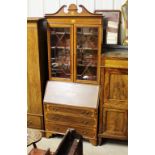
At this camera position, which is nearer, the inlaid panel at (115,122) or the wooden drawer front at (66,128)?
the inlaid panel at (115,122)

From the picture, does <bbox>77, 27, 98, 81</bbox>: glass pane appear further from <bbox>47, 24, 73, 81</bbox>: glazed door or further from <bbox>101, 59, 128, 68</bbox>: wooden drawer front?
<bbox>101, 59, 128, 68</bbox>: wooden drawer front

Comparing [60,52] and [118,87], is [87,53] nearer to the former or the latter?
[60,52]

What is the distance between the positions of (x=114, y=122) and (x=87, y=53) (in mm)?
918

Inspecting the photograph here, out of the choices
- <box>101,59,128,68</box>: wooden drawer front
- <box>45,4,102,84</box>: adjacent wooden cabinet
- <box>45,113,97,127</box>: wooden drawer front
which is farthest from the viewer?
<box>45,113,97,127</box>: wooden drawer front

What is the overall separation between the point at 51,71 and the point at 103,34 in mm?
826

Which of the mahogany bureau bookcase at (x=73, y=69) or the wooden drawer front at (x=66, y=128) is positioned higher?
the mahogany bureau bookcase at (x=73, y=69)

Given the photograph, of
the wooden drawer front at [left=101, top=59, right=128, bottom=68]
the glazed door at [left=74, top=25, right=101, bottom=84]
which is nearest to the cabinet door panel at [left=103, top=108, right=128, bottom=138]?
the glazed door at [left=74, top=25, right=101, bottom=84]

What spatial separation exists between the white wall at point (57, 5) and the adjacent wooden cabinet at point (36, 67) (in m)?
0.32

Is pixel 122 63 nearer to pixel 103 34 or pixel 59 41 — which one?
pixel 103 34

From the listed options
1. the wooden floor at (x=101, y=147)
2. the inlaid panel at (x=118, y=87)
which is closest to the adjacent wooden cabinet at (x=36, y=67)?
the wooden floor at (x=101, y=147)

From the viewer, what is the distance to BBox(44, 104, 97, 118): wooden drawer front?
3.00 metres

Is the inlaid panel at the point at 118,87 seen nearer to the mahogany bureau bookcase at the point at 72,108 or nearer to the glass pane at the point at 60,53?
the mahogany bureau bookcase at the point at 72,108

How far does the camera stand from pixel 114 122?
2996 millimetres

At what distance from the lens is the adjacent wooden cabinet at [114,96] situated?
111 inches
